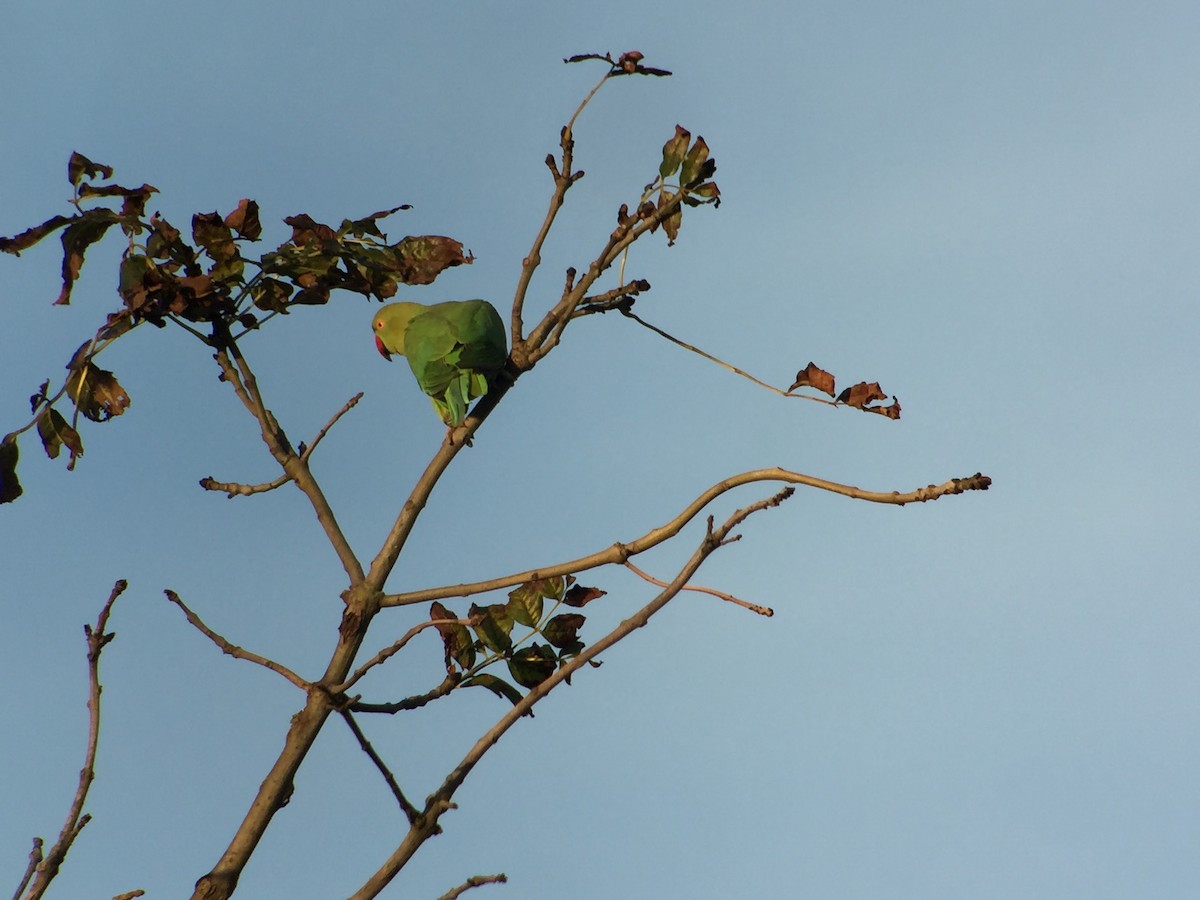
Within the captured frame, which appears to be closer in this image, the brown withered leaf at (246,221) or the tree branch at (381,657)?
the tree branch at (381,657)

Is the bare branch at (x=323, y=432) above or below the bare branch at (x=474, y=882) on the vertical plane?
above

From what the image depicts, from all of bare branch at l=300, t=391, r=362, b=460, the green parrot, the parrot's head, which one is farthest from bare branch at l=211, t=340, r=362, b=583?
the parrot's head

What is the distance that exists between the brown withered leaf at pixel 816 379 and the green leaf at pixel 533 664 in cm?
97

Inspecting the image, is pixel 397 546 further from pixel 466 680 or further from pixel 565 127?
pixel 565 127

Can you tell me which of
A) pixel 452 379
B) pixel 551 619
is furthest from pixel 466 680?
pixel 452 379

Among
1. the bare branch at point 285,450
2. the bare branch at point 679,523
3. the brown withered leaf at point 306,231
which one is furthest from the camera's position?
the brown withered leaf at point 306,231

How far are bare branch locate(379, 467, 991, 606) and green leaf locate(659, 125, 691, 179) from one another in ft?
3.69

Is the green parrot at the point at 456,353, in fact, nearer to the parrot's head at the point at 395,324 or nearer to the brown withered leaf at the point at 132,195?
the parrot's head at the point at 395,324

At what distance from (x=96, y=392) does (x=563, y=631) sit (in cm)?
150

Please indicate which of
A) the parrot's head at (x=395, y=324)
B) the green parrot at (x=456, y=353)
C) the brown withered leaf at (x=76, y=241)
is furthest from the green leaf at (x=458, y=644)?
the parrot's head at (x=395, y=324)

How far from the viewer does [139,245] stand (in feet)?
10.4

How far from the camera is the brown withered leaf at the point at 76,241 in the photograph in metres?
3.18

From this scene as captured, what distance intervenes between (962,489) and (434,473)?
132cm

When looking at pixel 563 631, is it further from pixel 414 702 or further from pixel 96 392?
pixel 96 392
